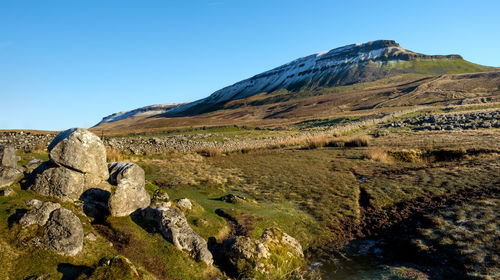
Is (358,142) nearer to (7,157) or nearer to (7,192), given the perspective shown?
(7,157)

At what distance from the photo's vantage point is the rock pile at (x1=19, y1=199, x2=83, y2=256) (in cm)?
845

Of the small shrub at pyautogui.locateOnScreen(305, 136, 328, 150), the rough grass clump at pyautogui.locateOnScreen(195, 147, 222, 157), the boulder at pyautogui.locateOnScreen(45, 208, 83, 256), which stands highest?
the boulder at pyautogui.locateOnScreen(45, 208, 83, 256)

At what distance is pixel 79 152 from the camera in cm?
1162

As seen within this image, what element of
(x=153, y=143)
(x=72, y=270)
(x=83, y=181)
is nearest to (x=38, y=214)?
(x=72, y=270)

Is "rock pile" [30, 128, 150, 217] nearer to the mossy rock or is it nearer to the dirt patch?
the dirt patch

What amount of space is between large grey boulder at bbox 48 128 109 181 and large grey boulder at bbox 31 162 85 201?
0.32m

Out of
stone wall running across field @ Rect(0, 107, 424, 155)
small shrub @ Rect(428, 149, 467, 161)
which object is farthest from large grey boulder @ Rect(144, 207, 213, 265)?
small shrub @ Rect(428, 149, 467, 161)

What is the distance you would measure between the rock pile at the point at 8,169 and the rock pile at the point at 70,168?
75 centimetres

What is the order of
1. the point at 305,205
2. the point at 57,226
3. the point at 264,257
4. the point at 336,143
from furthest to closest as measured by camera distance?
the point at 336,143, the point at 305,205, the point at 264,257, the point at 57,226

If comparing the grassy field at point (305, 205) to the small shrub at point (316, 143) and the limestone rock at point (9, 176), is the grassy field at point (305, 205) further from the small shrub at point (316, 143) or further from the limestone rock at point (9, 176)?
the small shrub at point (316, 143)

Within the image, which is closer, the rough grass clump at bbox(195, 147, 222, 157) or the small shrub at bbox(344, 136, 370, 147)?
the rough grass clump at bbox(195, 147, 222, 157)

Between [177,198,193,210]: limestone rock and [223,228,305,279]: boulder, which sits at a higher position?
[177,198,193,210]: limestone rock

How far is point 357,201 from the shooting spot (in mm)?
17062

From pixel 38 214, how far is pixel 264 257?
23.5ft
